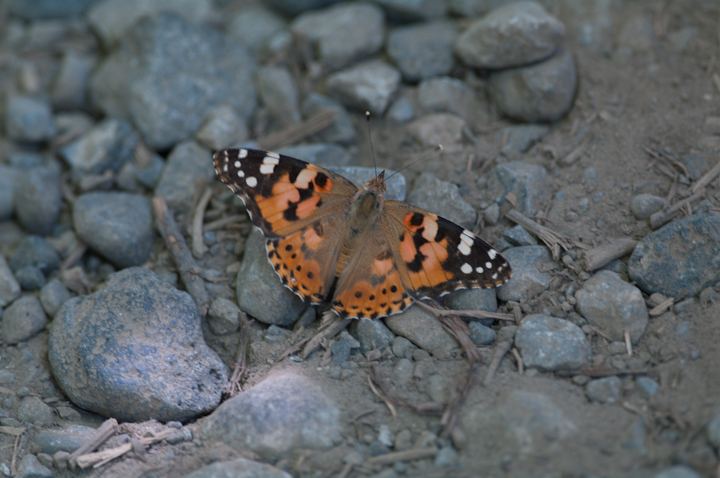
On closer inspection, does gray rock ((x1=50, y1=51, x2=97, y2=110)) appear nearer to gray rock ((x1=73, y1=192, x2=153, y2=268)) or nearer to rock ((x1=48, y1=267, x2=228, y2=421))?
gray rock ((x1=73, y1=192, x2=153, y2=268))

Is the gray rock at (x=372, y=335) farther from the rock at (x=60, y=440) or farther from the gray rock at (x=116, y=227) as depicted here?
the gray rock at (x=116, y=227)

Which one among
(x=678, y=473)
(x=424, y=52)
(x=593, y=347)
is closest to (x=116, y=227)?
(x=424, y=52)

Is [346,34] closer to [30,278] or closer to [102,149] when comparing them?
[102,149]

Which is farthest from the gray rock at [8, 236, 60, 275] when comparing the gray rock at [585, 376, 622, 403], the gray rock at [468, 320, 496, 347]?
the gray rock at [585, 376, 622, 403]

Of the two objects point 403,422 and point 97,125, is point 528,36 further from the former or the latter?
point 97,125

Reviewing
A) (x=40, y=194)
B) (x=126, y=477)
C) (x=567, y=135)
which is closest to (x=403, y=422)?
(x=126, y=477)
